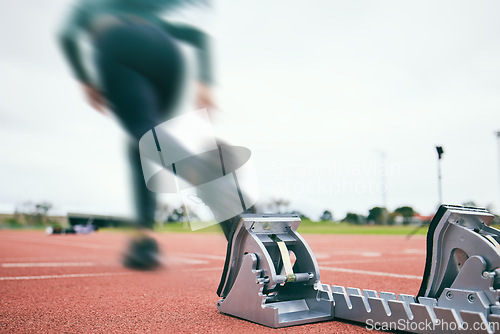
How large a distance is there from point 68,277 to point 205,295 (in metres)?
3.19

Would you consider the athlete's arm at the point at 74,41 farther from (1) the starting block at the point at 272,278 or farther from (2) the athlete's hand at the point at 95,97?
(1) the starting block at the point at 272,278

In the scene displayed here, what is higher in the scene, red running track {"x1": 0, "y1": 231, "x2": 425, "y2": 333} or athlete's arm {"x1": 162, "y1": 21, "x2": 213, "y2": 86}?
athlete's arm {"x1": 162, "y1": 21, "x2": 213, "y2": 86}

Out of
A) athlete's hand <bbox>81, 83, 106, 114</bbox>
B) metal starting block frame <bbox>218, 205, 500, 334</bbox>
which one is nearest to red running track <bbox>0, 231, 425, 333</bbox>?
metal starting block frame <bbox>218, 205, 500, 334</bbox>

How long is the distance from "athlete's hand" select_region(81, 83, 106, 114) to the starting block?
3877 mm

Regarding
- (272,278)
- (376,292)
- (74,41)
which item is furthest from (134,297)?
(74,41)

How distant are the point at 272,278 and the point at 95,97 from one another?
4646 mm

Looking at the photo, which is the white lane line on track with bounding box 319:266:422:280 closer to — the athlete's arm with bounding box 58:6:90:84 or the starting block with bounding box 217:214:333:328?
the starting block with bounding box 217:214:333:328

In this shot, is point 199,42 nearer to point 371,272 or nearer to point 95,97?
point 95,97

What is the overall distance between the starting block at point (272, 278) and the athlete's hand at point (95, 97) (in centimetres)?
388

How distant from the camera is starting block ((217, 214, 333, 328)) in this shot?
141 inches

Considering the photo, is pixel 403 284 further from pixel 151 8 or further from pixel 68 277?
pixel 151 8

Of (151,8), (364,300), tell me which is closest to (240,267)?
(364,300)

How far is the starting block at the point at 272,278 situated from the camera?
11.7 feet

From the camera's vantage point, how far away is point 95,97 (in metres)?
6.73
